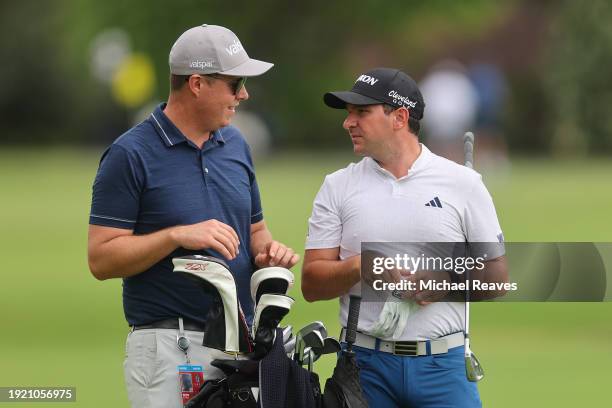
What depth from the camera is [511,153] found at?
42.7m

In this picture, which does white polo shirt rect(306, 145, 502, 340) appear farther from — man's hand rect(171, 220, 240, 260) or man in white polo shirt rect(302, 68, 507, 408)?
man's hand rect(171, 220, 240, 260)

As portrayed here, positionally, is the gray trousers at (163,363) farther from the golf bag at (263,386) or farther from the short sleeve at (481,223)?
the short sleeve at (481,223)

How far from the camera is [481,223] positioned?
6.32m

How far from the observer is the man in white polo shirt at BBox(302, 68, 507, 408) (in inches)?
247

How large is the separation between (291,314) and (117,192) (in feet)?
27.0

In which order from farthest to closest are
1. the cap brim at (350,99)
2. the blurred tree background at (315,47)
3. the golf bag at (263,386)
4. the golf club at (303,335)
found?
1. the blurred tree background at (315,47)
2. the cap brim at (350,99)
3. the golf club at (303,335)
4. the golf bag at (263,386)

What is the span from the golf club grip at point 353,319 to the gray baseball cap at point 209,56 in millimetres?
1091

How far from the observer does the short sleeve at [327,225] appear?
21.0 feet

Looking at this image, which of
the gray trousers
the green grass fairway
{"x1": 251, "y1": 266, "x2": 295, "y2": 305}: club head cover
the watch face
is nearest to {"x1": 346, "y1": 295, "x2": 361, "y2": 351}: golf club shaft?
{"x1": 251, "y1": 266, "x2": 295, "y2": 305}: club head cover

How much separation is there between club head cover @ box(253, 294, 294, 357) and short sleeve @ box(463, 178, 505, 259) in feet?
3.02

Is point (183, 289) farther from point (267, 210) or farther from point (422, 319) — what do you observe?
point (267, 210)

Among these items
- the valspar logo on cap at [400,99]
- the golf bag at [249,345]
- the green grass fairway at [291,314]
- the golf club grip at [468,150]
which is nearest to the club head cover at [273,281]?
the golf bag at [249,345]

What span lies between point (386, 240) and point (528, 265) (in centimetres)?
111

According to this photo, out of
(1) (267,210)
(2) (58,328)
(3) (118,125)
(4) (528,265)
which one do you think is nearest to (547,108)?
(3) (118,125)
